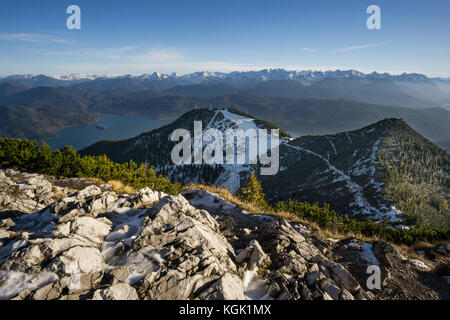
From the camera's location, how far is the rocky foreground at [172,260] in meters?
7.66

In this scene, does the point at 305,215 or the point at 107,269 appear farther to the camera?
the point at 305,215

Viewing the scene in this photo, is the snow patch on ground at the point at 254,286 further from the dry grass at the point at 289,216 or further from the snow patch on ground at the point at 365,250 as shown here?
the dry grass at the point at 289,216

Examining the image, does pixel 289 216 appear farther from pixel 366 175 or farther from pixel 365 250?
pixel 366 175

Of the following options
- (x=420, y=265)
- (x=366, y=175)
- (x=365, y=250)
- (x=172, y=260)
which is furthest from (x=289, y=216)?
(x=366, y=175)

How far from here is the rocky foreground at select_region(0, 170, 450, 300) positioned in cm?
766

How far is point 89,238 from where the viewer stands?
32.7 ft

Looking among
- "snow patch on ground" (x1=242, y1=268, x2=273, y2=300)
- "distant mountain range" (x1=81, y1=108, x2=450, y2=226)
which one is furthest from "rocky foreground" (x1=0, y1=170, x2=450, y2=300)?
"distant mountain range" (x1=81, y1=108, x2=450, y2=226)

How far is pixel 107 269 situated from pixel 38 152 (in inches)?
935

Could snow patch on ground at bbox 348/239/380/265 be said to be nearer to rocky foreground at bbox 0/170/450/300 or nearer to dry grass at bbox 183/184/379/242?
rocky foreground at bbox 0/170/450/300

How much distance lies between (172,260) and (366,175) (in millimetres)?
87506

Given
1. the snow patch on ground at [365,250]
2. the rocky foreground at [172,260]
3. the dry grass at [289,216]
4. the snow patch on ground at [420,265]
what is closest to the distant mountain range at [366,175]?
the dry grass at [289,216]

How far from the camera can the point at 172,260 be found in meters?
8.91

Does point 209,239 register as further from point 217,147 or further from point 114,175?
point 217,147

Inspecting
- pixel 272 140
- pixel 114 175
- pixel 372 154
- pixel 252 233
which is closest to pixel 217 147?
pixel 272 140
